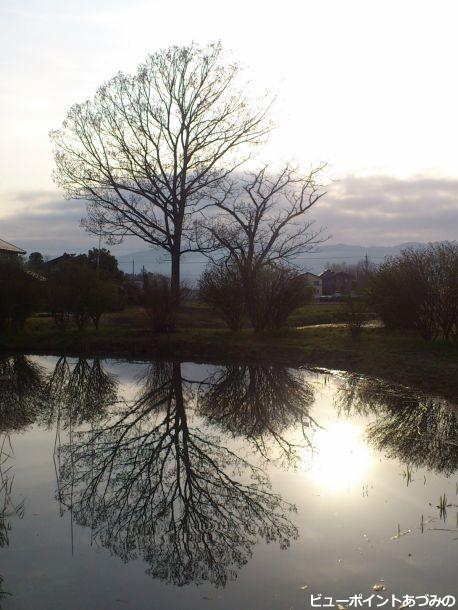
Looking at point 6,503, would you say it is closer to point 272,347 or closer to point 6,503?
point 6,503

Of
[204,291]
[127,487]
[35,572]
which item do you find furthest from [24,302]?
[35,572]

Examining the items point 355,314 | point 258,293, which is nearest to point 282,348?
point 355,314

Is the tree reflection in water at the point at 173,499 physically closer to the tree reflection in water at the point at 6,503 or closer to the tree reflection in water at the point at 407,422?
the tree reflection in water at the point at 6,503

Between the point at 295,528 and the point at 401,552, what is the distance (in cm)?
101

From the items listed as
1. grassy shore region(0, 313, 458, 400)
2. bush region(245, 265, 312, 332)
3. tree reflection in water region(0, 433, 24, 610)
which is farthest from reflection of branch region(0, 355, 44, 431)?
bush region(245, 265, 312, 332)

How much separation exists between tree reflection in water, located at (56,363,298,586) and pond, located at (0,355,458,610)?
0.07 ft

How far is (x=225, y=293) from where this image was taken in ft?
69.7

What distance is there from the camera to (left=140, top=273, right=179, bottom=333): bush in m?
21.8

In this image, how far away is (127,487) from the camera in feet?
22.5

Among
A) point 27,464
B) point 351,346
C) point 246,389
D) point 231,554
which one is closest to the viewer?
point 231,554

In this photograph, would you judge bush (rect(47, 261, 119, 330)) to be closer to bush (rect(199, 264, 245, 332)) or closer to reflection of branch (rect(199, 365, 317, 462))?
bush (rect(199, 264, 245, 332))

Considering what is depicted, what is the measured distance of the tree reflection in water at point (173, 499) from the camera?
530cm

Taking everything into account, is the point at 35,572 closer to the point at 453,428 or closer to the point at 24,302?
the point at 453,428

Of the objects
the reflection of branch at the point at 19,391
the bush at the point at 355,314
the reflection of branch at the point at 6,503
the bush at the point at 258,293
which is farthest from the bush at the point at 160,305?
the reflection of branch at the point at 6,503
